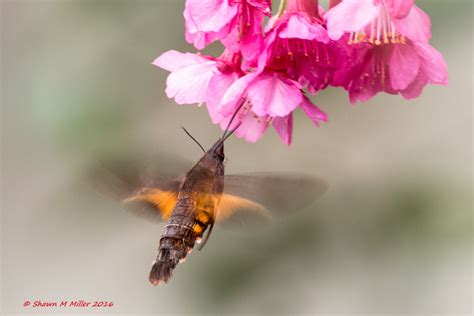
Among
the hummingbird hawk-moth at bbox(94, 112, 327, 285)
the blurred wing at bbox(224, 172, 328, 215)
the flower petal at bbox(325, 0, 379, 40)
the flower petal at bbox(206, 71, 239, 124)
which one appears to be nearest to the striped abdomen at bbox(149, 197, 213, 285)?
the hummingbird hawk-moth at bbox(94, 112, 327, 285)

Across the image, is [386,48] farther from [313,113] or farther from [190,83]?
[190,83]

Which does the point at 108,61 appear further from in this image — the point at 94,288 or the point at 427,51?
the point at 427,51

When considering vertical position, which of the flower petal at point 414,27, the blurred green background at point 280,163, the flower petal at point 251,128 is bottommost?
the blurred green background at point 280,163

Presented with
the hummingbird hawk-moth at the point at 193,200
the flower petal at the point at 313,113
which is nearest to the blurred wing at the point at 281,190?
the hummingbird hawk-moth at the point at 193,200

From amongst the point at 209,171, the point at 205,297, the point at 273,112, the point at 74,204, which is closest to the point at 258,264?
the point at 205,297

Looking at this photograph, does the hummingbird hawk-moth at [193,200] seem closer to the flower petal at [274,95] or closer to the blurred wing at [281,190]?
the blurred wing at [281,190]
